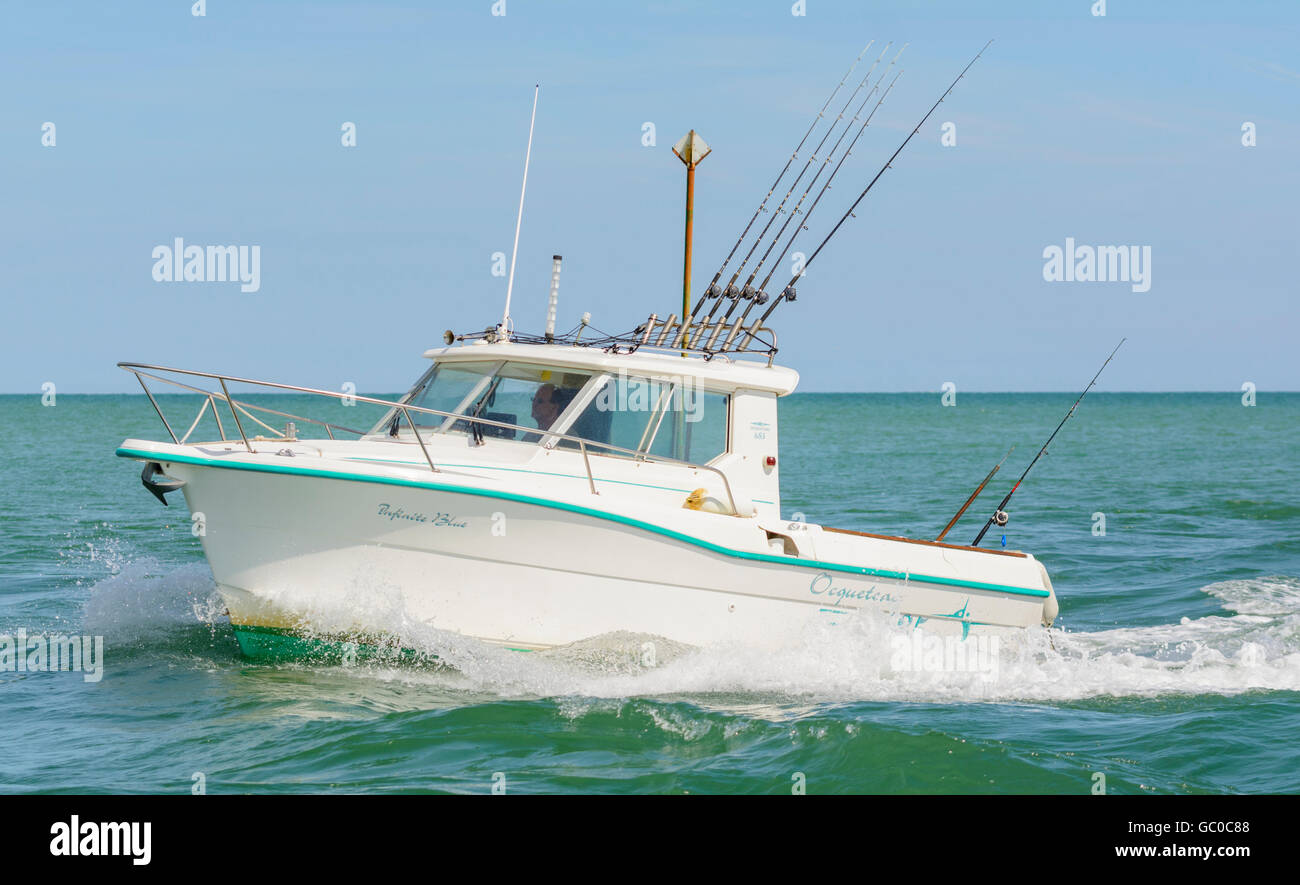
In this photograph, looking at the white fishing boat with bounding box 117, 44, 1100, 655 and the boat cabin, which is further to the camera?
the boat cabin

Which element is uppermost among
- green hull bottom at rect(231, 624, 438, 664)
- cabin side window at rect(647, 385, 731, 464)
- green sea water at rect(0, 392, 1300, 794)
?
cabin side window at rect(647, 385, 731, 464)

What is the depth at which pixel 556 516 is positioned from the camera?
30.8 feet

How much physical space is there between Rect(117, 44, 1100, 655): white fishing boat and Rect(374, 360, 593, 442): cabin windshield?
2 centimetres

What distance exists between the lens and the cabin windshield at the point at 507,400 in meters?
10.4

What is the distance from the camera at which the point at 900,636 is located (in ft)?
35.2

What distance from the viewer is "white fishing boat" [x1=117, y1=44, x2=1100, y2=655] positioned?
9.27m

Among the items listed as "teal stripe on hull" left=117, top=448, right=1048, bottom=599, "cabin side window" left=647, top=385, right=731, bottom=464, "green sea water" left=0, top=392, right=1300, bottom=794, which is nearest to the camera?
"green sea water" left=0, top=392, right=1300, bottom=794

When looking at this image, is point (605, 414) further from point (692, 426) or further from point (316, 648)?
point (316, 648)

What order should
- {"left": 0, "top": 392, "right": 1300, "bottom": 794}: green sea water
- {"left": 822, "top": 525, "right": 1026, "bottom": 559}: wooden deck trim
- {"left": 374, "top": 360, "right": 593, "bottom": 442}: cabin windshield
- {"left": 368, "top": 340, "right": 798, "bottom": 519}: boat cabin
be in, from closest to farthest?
{"left": 0, "top": 392, "right": 1300, "bottom": 794}: green sea water
{"left": 368, "top": 340, "right": 798, "bottom": 519}: boat cabin
{"left": 374, "top": 360, "right": 593, "bottom": 442}: cabin windshield
{"left": 822, "top": 525, "right": 1026, "bottom": 559}: wooden deck trim

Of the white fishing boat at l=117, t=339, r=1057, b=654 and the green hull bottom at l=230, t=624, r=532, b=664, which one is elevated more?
the white fishing boat at l=117, t=339, r=1057, b=654

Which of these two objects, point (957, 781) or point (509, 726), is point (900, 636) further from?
point (509, 726)

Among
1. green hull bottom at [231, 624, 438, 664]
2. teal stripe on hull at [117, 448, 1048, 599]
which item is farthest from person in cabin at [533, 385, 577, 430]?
green hull bottom at [231, 624, 438, 664]

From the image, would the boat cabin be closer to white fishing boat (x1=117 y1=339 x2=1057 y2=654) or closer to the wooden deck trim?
white fishing boat (x1=117 y1=339 x2=1057 y2=654)

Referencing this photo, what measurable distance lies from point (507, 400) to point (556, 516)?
1551 millimetres
